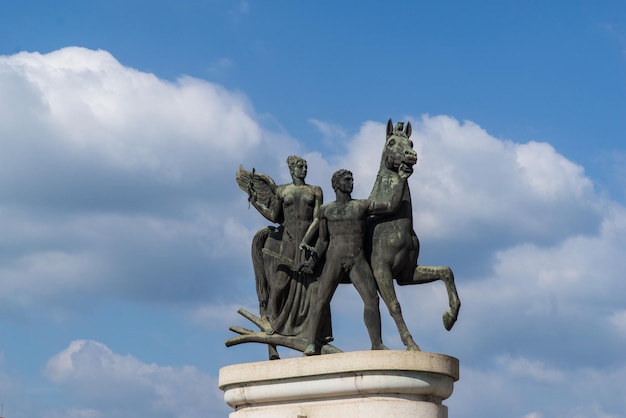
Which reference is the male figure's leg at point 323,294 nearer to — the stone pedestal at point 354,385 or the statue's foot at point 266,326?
the stone pedestal at point 354,385

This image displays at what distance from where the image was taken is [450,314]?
15.9m

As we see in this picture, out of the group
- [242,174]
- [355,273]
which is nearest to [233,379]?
[355,273]

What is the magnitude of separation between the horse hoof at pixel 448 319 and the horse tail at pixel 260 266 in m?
2.95

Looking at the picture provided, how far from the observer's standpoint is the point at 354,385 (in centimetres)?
1486

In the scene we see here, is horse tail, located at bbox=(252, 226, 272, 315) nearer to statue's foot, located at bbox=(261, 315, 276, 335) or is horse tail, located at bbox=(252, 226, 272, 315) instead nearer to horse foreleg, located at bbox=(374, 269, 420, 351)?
statue's foot, located at bbox=(261, 315, 276, 335)

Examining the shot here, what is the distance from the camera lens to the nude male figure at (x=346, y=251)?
15.8 metres

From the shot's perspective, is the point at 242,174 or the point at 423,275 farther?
the point at 242,174

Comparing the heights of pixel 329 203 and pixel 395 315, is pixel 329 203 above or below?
above

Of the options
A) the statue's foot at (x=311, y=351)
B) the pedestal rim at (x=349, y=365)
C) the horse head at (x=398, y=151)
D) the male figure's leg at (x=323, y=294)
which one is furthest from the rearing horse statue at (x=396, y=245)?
the statue's foot at (x=311, y=351)

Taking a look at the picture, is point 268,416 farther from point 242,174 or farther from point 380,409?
point 242,174

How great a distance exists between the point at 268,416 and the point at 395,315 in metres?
2.18

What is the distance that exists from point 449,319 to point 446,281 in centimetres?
53

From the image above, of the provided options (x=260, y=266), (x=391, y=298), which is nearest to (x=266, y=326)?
(x=260, y=266)

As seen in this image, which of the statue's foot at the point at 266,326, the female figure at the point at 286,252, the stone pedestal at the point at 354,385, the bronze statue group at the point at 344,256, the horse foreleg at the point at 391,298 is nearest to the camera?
the stone pedestal at the point at 354,385
